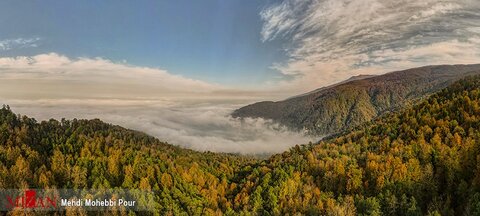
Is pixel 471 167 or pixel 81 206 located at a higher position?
pixel 471 167

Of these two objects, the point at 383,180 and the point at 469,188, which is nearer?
the point at 469,188

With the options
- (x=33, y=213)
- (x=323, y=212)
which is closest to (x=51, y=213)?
(x=33, y=213)

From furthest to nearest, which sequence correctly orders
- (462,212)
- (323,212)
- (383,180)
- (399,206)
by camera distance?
(383,180), (323,212), (399,206), (462,212)

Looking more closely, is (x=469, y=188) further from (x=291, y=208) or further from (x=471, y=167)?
(x=291, y=208)

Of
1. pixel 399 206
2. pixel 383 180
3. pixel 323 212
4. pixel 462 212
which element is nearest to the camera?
pixel 462 212

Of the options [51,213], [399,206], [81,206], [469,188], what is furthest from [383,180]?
[51,213]

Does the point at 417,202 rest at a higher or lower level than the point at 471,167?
lower

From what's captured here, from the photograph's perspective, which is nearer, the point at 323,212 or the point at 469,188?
the point at 469,188

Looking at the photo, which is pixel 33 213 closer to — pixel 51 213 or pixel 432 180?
pixel 51 213

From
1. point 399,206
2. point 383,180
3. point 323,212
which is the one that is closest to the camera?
point 399,206
